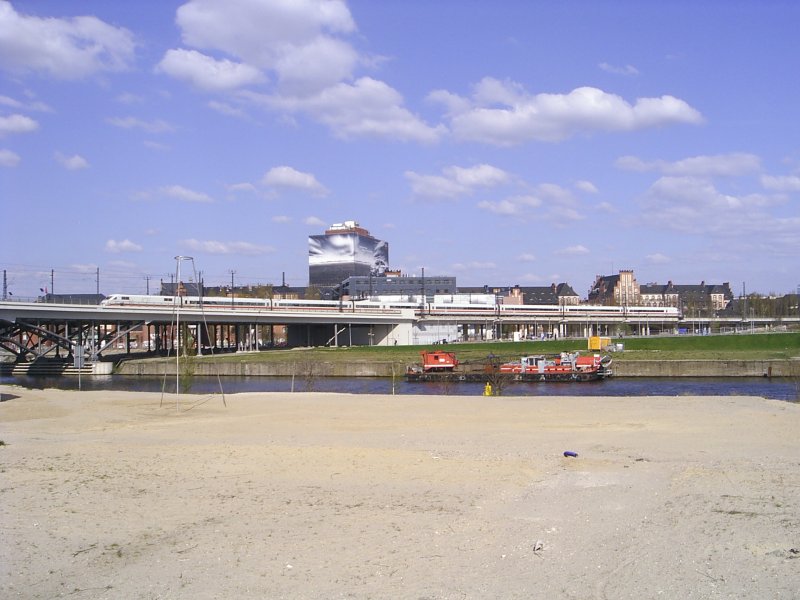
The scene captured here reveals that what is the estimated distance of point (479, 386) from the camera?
64.2m

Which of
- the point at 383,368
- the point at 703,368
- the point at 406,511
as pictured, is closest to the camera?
the point at 406,511

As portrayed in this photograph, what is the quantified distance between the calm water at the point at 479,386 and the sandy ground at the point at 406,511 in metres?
25.2

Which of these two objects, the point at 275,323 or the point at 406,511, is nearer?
the point at 406,511

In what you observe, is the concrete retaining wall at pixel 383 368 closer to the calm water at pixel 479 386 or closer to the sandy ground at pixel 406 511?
the calm water at pixel 479 386

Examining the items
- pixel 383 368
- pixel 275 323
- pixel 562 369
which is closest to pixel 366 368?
pixel 383 368

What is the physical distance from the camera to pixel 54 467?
21156mm

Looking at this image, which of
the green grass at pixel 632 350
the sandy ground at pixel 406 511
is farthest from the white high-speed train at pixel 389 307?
the sandy ground at pixel 406 511

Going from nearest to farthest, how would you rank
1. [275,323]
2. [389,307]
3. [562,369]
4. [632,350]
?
[562,369] < [632,350] < [275,323] < [389,307]

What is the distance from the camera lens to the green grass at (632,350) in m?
84.5

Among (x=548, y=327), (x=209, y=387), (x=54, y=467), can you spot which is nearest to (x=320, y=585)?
(x=54, y=467)

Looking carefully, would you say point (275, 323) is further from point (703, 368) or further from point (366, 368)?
point (703, 368)

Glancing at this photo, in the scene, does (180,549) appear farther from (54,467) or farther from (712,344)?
(712,344)

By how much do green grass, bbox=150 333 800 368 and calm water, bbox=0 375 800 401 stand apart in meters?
12.7

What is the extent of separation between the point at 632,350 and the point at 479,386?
1452 inches
